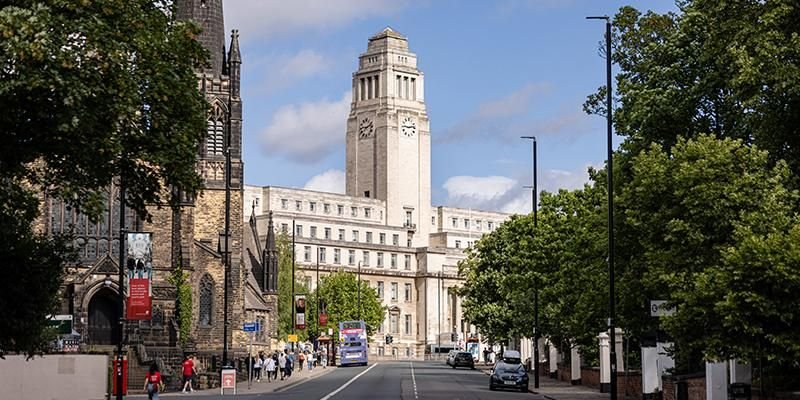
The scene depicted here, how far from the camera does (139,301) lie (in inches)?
1677

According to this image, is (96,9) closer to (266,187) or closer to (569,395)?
(569,395)

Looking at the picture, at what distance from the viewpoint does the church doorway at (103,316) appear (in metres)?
68.2

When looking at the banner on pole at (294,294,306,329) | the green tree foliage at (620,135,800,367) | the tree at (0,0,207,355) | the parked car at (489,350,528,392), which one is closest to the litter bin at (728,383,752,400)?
the green tree foliage at (620,135,800,367)

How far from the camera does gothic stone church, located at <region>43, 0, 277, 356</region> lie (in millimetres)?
68062

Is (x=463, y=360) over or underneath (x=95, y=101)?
underneath

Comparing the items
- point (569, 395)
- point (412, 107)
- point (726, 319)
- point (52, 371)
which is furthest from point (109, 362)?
point (412, 107)

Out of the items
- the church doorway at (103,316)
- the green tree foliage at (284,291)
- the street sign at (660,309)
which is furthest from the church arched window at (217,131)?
the street sign at (660,309)

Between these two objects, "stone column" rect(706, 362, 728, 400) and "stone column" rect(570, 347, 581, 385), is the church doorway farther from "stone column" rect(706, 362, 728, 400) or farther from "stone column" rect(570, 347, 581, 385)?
"stone column" rect(706, 362, 728, 400)

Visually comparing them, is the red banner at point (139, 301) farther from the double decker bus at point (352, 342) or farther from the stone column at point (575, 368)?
the double decker bus at point (352, 342)

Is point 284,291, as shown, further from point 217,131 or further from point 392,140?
point 392,140

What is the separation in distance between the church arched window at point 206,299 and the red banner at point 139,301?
114 feet

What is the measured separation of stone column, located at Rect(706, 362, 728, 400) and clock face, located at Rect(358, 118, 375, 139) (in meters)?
151

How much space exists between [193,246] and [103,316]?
333 inches

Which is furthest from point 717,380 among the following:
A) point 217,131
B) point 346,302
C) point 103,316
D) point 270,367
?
point 346,302
